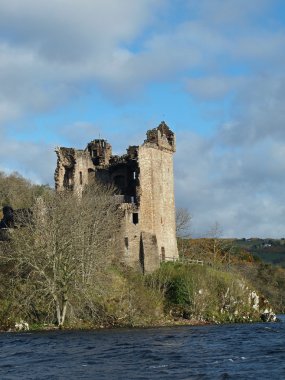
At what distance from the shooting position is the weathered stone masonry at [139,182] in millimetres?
64312

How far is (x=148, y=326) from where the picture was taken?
2126 inches

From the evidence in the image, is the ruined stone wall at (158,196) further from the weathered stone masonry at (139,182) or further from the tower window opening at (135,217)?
the tower window opening at (135,217)

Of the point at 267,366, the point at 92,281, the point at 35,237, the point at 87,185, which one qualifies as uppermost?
the point at 87,185

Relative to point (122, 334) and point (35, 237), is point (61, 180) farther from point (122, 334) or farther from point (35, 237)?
point (122, 334)

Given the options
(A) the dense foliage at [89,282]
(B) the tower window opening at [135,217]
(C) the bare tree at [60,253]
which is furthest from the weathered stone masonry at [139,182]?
(C) the bare tree at [60,253]

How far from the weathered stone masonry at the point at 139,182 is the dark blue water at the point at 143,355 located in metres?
16.5

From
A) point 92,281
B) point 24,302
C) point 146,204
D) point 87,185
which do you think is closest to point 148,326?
point 92,281

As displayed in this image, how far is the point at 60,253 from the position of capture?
171 ft

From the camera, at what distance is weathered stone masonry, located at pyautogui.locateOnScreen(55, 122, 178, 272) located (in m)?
64.3

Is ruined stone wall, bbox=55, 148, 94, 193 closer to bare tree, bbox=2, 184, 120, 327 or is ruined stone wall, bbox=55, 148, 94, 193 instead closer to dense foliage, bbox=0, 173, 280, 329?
dense foliage, bbox=0, 173, 280, 329

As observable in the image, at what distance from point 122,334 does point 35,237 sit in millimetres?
11664

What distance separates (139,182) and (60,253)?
680 inches

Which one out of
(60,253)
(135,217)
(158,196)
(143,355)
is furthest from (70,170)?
(143,355)

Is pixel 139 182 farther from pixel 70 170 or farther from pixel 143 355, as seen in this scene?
pixel 143 355
